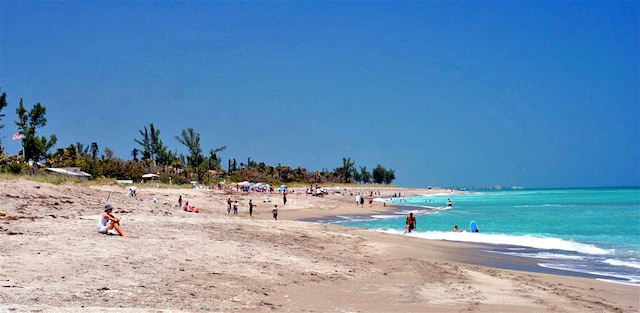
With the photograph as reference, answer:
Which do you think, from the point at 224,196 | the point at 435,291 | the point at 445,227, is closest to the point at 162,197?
the point at 224,196

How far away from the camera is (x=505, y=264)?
16438 millimetres

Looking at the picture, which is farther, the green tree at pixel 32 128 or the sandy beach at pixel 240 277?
the green tree at pixel 32 128

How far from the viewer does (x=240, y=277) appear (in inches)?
391

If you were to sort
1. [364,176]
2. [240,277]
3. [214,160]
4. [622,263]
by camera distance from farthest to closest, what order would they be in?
1. [364,176]
2. [214,160]
3. [622,263]
4. [240,277]

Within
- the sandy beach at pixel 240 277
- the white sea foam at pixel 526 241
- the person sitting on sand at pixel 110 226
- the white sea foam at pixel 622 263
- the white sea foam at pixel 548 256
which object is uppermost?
the person sitting on sand at pixel 110 226

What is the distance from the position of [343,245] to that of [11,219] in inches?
397

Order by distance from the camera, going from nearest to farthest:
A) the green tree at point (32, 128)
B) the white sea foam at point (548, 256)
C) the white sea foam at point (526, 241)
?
the white sea foam at point (548, 256), the white sea foam at point (526, 241), the green tree at point (32, 128)

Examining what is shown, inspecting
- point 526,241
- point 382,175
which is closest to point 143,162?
point 526,241

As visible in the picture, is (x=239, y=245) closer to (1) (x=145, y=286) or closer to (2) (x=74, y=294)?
(1) (x=145, y=286)

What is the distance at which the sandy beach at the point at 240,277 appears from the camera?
761 centimetres

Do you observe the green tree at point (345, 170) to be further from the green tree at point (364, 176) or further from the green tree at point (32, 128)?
the green tree at point (32, 128)

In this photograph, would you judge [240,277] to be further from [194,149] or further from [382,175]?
[382,175]

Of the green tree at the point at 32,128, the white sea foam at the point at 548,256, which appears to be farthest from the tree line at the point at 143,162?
the white sea foam at the point at 548,256

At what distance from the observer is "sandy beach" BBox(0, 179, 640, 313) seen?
25.0 ft
